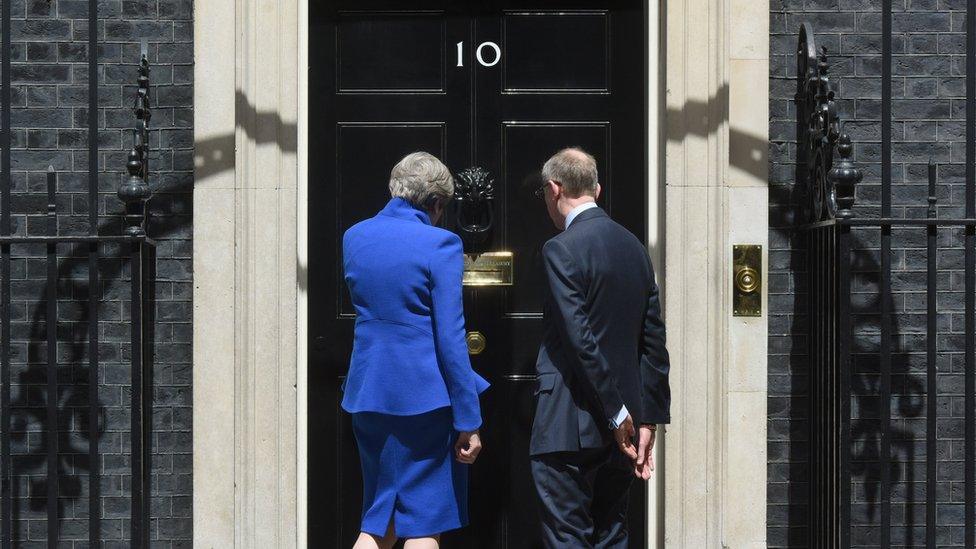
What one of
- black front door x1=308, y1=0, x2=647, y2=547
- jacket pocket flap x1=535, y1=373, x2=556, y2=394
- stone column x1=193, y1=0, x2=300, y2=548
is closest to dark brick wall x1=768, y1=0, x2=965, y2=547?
black front door x1=308, y1=0, x2=647, y2=547

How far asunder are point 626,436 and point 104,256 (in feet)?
8.29

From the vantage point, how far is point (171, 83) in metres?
5.27

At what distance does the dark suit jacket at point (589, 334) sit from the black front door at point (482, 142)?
42.8 inches

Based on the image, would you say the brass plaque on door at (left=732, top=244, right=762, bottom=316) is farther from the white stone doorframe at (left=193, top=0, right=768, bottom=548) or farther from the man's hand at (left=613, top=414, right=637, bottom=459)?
the man's hand at (left=613, top=414, right=637, bottom=459)

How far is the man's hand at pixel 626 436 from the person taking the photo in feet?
14.0

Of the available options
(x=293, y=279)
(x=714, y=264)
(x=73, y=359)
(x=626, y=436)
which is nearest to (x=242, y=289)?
(x=293, y=279)

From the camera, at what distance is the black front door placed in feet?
17.9

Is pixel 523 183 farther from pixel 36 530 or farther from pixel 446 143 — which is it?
pixel 36 530

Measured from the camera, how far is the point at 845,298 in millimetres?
4734

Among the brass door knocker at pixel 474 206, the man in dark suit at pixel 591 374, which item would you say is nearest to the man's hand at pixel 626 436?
the man in dark suit at pixel 591 374

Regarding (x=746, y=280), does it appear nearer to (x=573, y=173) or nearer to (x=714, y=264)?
(x=714, y=264)

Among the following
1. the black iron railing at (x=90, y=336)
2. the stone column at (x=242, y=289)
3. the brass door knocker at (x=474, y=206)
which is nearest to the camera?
the black iron railing at (x=90, y=336)

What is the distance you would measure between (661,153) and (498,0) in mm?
1056

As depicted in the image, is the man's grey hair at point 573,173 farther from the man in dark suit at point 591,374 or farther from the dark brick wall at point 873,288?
the dark brick wall at point 873,288
